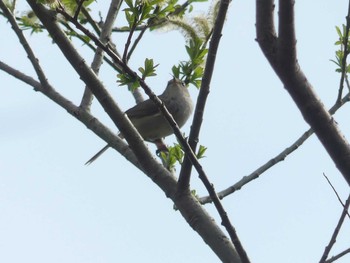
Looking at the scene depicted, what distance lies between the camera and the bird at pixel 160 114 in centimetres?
799

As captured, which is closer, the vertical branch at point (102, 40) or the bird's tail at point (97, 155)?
the vertical branch at point (102, 40)

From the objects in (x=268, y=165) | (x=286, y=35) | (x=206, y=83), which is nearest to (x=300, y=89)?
(x=286, y=35)

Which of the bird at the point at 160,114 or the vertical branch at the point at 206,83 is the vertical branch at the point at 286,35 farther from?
the bird at the point at 160,114

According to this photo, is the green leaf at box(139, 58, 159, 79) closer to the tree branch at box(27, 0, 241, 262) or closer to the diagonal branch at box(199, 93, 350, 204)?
the tree branch at box(27, 0, 241, 262)

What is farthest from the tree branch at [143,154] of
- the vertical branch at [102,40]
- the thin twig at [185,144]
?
the vertical branch at [102,40]

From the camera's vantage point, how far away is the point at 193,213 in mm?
3973

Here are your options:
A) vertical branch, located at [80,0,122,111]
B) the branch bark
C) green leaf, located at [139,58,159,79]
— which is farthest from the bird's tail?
the branch bark

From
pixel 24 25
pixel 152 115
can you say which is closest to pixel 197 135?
pixel 24 25

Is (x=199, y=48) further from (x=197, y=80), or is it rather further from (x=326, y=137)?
(x=326, y=137)

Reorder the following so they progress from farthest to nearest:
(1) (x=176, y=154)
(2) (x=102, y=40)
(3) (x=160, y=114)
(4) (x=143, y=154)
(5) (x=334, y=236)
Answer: (3) (x=160, y=114)
(2) (x=102, y=40)
(1) (x=176, y=154)
(4) (x=143, y=154)
(5) (x=334, y=236)

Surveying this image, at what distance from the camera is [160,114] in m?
8.12

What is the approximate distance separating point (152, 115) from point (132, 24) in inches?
178

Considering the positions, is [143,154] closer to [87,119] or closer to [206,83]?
[87,119]

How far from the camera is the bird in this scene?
7.99m
